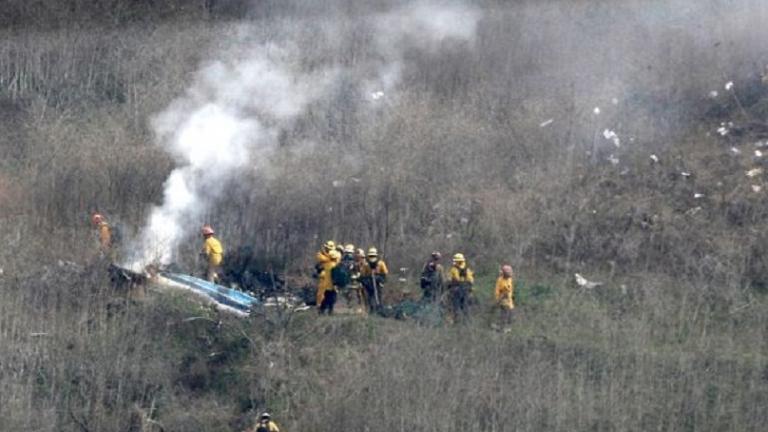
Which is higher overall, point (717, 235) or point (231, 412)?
point (717, 235)

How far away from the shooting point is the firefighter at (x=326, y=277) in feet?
83.6

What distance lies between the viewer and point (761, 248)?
89.4ft

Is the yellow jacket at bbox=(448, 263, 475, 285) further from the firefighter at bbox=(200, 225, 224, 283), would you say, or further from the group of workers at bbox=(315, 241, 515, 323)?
the firefighter at bbox=(200, 225, 224, 283)

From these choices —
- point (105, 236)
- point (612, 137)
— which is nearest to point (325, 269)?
point (105, 236)

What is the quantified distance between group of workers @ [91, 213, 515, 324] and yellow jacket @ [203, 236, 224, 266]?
1642 millimetres

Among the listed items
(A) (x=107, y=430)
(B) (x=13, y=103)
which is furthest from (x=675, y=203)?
(B) (x=13, y=103)

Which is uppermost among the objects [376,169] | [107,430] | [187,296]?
[376,169]

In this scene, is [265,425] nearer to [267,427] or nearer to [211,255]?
[267,427]

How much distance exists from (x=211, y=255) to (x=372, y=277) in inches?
106

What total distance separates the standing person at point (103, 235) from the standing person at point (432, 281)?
5342mm

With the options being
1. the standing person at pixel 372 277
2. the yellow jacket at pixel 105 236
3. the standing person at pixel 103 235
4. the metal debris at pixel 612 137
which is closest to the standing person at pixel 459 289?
the standing person at pixel 372 277

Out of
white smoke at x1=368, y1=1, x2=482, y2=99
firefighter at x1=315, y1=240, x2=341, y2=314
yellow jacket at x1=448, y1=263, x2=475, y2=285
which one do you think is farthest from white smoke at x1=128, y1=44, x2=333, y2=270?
yellow jacket at x1=448, y1=263, x2=475, y2=285

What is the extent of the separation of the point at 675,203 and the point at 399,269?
16.7ft

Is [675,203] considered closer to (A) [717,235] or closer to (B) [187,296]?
(A) [717,235]
